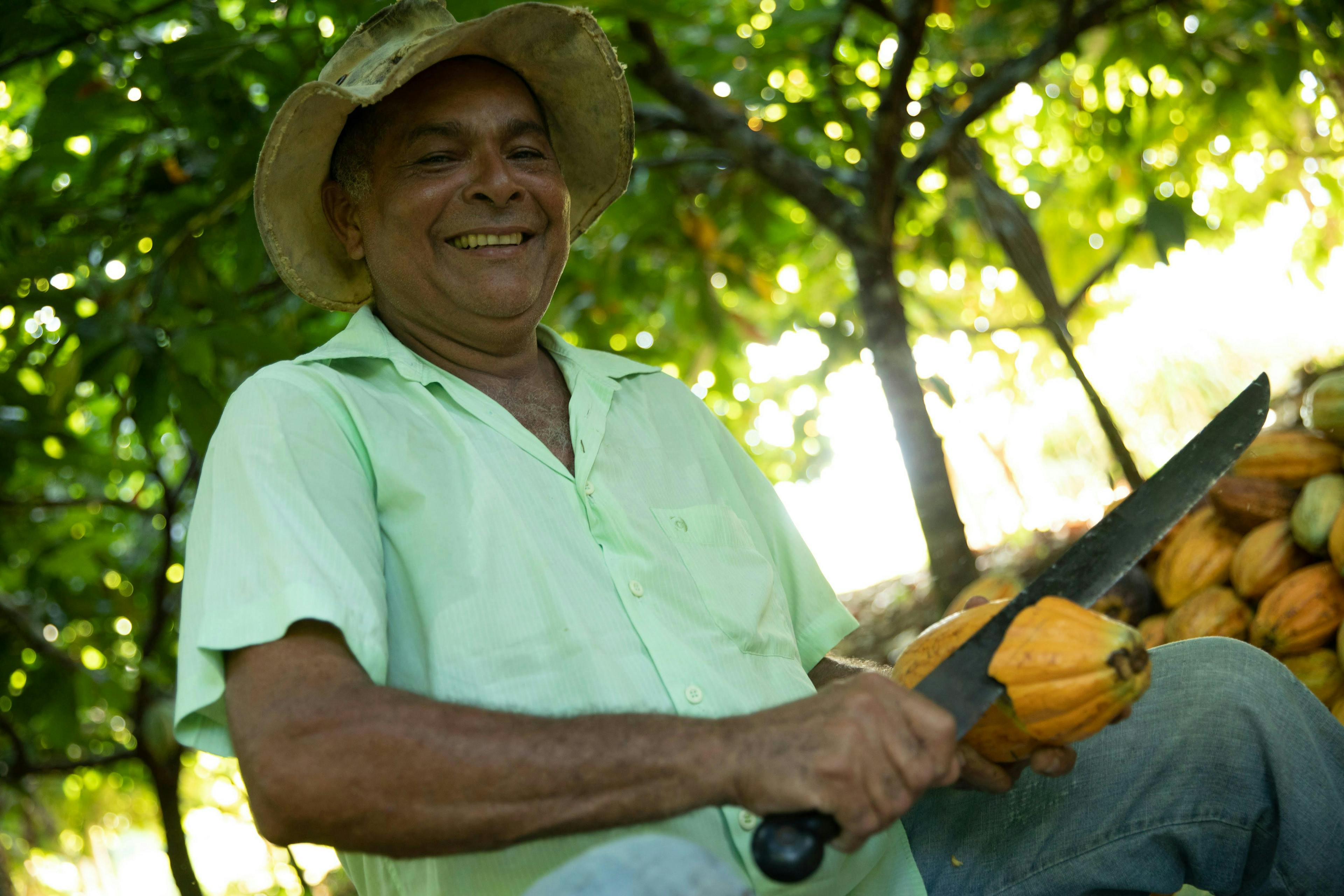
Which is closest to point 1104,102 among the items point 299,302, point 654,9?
point 654,9

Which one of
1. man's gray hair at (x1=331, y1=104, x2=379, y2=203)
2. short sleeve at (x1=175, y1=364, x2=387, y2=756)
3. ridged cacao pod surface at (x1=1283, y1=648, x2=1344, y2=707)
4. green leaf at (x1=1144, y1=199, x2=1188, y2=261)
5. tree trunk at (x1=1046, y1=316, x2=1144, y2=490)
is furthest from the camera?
green leaf at (x1=1144, y1=199, x2=1188, y2=261)

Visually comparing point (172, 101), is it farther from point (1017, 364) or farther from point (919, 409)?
point (1017, 364)

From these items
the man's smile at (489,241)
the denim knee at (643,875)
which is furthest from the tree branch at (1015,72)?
the denim knee at (643,875)

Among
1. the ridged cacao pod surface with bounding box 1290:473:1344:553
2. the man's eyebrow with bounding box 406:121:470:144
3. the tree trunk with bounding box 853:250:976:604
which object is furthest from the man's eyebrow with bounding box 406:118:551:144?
the ridged cacao pod surface with bounding box 1290:473:1344:553

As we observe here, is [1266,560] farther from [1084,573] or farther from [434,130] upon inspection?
[434,130]

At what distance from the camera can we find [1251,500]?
100 inches

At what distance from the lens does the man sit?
1.09m

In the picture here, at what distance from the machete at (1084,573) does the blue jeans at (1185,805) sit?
0.17m

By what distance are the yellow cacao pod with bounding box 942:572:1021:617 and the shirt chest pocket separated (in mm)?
1147

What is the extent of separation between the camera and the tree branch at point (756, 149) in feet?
10.1

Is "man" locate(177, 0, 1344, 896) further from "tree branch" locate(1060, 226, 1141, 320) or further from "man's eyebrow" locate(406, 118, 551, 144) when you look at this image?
"tree branch" locate(1060, 226, 1141, 320)

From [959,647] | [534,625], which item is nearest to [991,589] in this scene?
[959,647]

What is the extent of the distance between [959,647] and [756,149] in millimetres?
2075

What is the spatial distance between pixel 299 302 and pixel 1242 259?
5.14m
